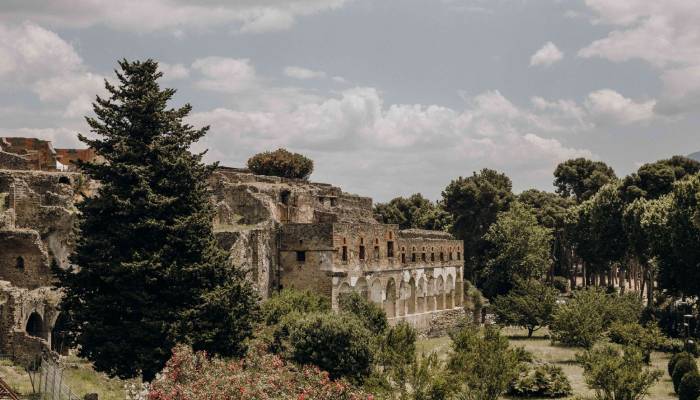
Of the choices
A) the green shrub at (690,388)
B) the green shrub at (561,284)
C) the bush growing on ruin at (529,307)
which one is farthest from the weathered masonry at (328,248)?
the green shrub at (561,284)

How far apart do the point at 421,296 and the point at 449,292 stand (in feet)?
22.0

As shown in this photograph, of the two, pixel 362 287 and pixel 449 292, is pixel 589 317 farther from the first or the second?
pixel 449 292

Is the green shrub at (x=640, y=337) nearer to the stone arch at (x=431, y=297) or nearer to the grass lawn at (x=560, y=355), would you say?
the grass lawn at (x=560, y=355)

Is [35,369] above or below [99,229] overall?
below

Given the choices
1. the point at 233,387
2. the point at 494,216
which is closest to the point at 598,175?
the point at 494,216

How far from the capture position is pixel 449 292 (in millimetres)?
68875

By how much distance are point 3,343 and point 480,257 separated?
57.7 m

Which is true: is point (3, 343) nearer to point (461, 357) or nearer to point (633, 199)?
point (461, 357)

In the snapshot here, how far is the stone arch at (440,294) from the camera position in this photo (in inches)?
2591

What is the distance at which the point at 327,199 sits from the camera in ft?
211

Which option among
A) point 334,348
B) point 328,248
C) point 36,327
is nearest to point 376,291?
point 328,248

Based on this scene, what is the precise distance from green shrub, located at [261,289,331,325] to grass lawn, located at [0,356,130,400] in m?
9.64

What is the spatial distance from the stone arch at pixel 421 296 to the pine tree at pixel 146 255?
30917mm

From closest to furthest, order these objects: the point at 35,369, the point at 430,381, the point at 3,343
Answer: the point at 430,381, the point at 35,369, the point at 3,343
